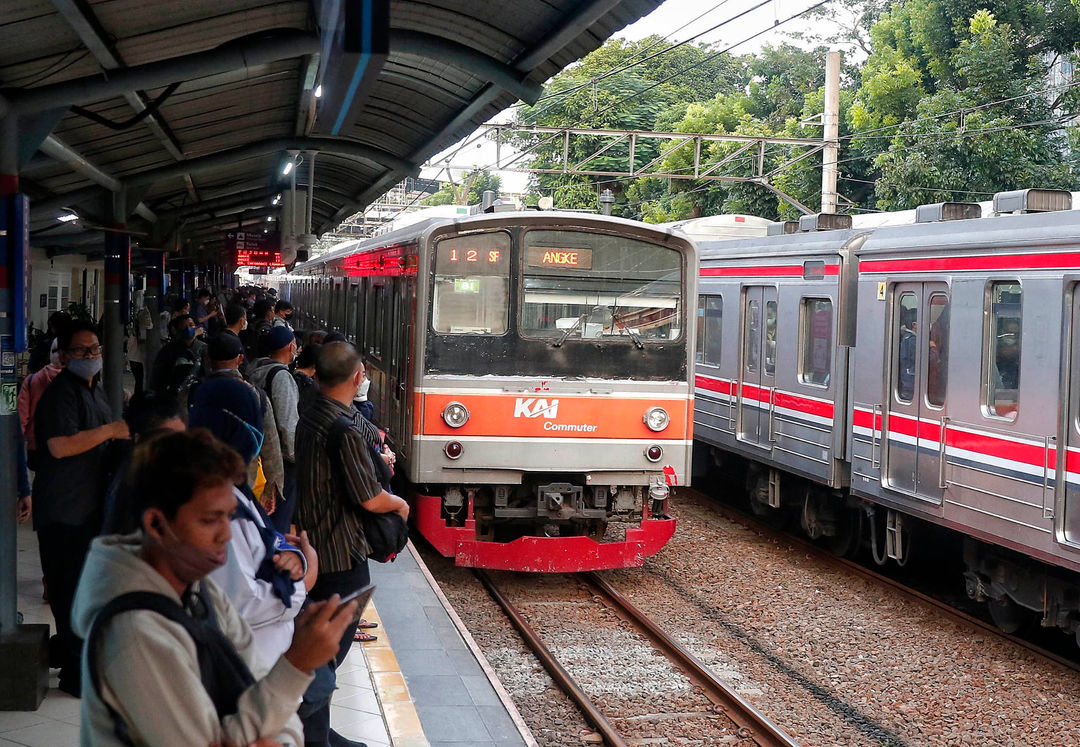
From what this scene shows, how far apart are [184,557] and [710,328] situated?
11.9 m

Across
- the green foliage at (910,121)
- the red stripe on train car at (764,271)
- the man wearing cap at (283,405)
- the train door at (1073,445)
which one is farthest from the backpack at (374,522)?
the green foliage at (910,121)

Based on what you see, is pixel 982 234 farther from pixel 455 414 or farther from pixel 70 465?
pixel 70 465

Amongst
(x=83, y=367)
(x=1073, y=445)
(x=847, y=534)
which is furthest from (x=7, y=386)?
(x=847, y=534)

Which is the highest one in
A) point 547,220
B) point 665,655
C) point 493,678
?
point 547,220

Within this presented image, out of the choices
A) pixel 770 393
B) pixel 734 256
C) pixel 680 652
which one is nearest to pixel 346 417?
pixel 680 652

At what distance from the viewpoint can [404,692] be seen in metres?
6.05

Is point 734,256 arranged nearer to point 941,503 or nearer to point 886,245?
point 886,245

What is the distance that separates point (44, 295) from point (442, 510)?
1343cm

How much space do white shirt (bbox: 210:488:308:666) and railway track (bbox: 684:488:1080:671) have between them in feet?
21.2

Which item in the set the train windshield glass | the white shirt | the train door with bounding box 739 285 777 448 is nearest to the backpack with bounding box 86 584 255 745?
the white shirt

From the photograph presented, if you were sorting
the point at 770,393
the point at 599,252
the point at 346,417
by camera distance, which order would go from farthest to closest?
the point at 770,393
the point at 599,252
the point at 346,417

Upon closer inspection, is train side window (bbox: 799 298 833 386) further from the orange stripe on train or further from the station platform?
the station platform

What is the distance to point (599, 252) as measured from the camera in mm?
9570

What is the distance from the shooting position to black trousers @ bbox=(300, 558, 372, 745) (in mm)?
4566
